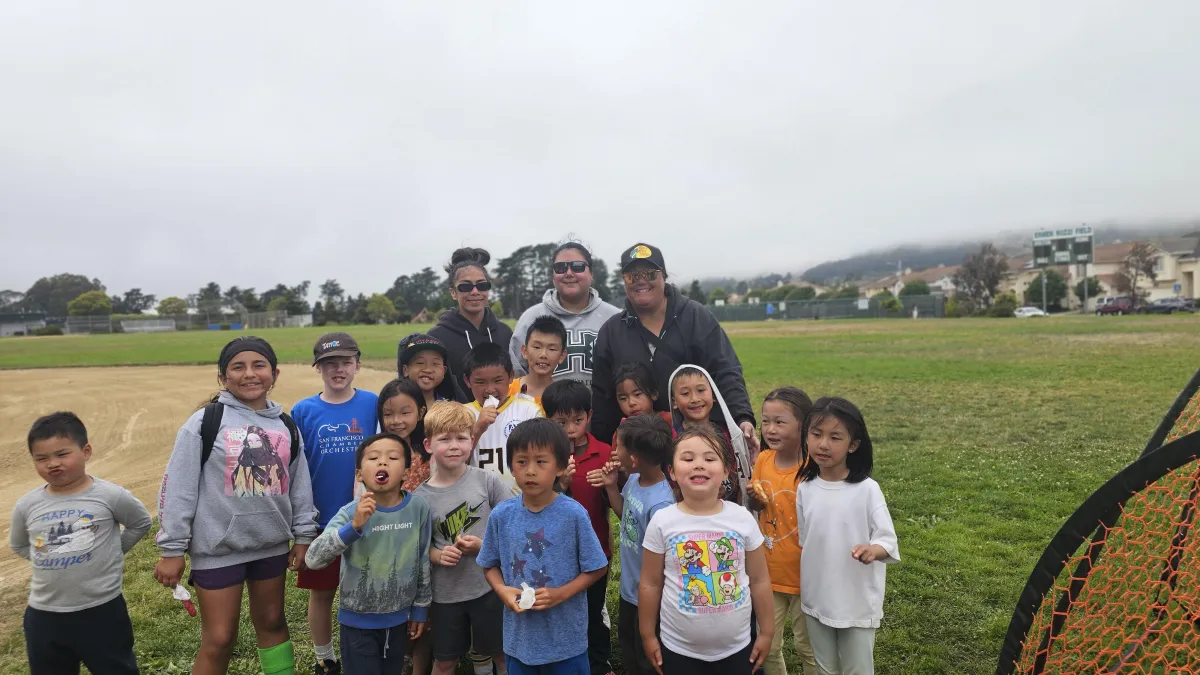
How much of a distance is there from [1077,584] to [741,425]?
1.75 metres

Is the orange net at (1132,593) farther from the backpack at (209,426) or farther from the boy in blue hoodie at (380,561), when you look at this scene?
the backpack at (209,426)

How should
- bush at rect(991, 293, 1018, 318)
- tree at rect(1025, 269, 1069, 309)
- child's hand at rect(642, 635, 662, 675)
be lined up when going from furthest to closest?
1. tree at rect(1025, 269, 1069, 309)
2. bush at rect(991, 293, 1018, 318)
3. child's hand at rect(642, 635, 662, 675)

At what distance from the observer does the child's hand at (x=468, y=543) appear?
3293mm

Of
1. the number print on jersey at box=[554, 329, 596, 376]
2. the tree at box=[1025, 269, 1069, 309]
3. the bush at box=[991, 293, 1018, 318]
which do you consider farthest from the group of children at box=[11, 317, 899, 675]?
the tree at box=[1025, 269, 1069, 309]

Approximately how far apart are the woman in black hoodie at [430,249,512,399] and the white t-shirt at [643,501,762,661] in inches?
103

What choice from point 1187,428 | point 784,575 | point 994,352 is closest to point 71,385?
point 784,575

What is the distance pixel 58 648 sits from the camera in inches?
133

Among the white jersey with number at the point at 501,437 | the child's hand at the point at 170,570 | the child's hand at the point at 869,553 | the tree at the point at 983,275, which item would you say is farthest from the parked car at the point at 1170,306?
the child's hand at the point at 170,570

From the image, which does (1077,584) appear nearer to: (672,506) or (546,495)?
(672,506)

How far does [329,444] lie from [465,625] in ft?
4.47

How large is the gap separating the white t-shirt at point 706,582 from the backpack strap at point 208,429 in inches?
92.9

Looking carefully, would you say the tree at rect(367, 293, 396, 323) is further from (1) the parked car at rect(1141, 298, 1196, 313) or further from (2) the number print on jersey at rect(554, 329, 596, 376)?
(2) the number print on jersey at rect(554, 329, 596, 376)

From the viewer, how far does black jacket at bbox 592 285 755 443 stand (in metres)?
4.18

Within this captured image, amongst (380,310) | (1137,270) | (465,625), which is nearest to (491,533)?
(465,625)
